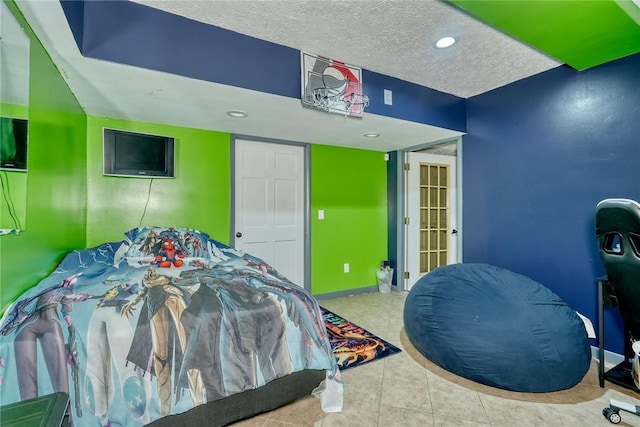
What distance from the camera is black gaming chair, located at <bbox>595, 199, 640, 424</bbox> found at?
1494 millimetres

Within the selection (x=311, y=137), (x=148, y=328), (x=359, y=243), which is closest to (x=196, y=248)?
(x=148, y=328)

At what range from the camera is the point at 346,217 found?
4.20 metres

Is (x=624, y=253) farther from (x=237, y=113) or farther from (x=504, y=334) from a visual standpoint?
(x=237, y=113)

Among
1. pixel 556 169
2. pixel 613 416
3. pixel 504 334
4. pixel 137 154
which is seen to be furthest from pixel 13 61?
pixel 556 169

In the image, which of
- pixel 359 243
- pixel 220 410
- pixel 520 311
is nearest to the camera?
pixel 220 410

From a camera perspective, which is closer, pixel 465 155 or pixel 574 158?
pixel 574 158

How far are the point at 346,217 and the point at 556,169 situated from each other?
240cm

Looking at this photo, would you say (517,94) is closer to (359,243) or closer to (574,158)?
(574,158)

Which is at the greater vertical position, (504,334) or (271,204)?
(271,204)

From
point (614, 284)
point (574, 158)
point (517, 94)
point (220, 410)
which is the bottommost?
point (220, 410)

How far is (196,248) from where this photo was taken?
2.69m

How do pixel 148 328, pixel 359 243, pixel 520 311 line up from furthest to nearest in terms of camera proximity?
pixel 359 243
pixel 520 311
pixel 148 328

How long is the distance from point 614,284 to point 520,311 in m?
0.54

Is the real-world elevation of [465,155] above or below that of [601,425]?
above
